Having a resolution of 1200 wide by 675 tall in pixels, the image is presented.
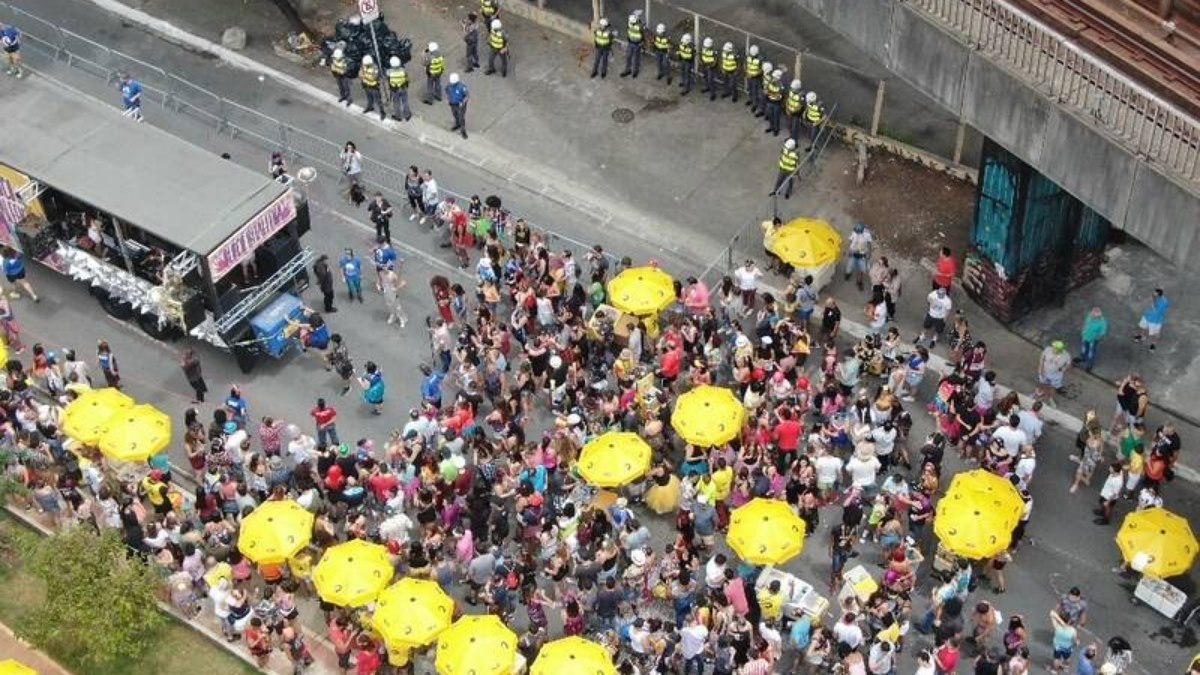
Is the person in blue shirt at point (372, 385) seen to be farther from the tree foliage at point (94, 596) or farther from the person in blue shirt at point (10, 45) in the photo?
the person in blue shirt at point (10, 45)

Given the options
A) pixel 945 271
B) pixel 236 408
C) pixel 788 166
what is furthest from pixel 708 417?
pixel 236 408

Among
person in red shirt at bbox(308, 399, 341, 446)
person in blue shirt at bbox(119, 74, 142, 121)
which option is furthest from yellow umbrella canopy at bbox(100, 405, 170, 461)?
person in blue shirt at bbox(119, 74, 142, 121)

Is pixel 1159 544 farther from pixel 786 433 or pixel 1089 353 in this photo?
pixel 786 433

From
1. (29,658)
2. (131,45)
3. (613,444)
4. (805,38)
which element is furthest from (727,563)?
(131,45)

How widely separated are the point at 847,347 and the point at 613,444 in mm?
6399

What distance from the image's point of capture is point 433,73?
35.2m

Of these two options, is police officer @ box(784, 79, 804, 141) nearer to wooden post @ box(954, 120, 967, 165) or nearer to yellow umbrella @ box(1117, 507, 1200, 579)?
wooden post @ box(954, 120, 967, 165)

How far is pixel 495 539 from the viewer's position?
25062 mm

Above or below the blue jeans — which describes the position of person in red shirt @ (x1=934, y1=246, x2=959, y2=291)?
above

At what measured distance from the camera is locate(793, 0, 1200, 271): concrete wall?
22219mm

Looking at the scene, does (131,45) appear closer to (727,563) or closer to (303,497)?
(303,497)

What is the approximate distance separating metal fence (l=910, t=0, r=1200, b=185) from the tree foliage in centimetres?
1543

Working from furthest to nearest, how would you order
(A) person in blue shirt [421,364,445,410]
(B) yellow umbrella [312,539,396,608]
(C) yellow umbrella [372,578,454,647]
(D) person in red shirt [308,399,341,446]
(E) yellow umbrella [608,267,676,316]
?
(E) yellow umbrella [608,267,676,316] → (A) person in blue shirt [421,364,445,410] → (D) person in red shirt [308,399,341,446] → (B) yellow umbrella [312,539,396,608] → (C) yellow umbrella [372,578,454,647]

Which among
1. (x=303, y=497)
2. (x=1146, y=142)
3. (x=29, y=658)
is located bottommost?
(x=29, y=658)
